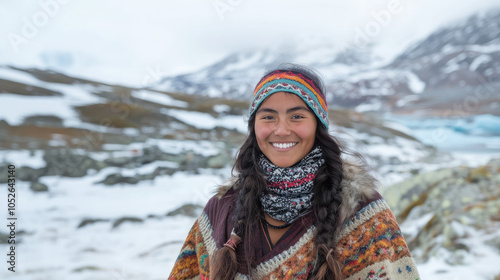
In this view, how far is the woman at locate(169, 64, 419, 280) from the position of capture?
1.28 metres

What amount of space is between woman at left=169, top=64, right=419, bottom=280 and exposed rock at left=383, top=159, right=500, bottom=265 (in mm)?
3124

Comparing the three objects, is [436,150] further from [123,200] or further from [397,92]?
[397,92]

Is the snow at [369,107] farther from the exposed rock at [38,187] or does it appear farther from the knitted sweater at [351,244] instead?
the knitted sweater at [351,244]

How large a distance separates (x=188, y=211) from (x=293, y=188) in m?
5.23

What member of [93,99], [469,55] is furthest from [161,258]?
[469,55]

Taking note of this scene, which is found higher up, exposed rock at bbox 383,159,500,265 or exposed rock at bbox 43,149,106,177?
exposed rock at bbox 43,149,106,177

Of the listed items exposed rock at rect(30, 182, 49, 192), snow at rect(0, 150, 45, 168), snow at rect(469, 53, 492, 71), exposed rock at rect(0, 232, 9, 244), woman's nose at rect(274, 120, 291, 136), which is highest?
snow at rect(469, 53, 492, 71)

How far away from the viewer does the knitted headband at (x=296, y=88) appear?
1440mm

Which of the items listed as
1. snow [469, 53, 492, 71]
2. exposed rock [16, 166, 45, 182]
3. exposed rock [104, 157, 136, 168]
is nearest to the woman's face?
exposed rock [16, 166, 45, 182]

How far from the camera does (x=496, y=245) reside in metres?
3.59

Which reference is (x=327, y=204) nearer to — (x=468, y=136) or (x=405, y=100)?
(x=468, y=136)

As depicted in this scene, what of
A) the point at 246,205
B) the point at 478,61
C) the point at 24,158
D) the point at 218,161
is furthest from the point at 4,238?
the point at 478,61

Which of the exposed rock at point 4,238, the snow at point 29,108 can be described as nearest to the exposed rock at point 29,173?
the exposed rock at point 4,238

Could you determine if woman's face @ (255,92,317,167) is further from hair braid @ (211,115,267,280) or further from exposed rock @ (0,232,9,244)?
exposed rock @ (0,232,9,244)
